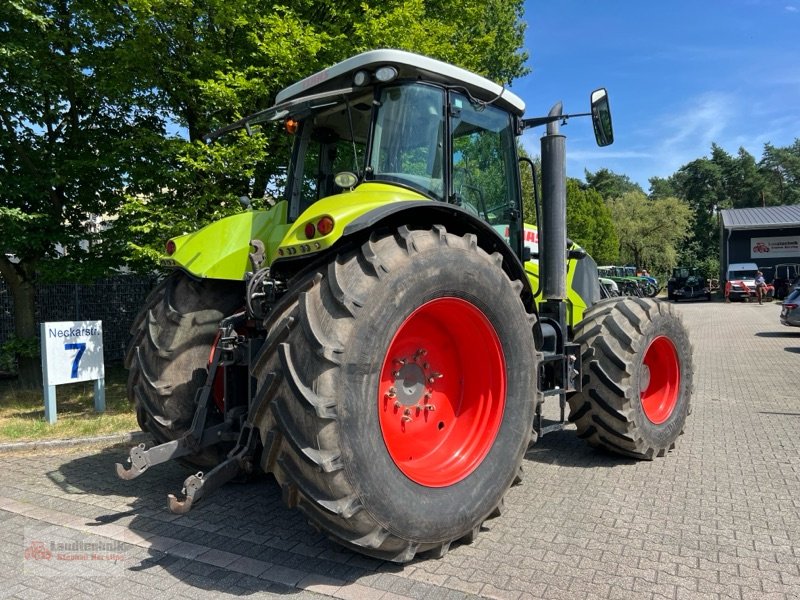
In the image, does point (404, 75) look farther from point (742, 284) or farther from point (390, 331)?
point (742, 284)

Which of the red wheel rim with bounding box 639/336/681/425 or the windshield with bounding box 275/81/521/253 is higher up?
the windshield with bounding box 275/81/521/253

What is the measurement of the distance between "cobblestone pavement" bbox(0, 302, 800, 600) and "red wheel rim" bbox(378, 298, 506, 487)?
0.53 metres

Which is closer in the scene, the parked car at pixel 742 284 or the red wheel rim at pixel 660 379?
the red wheel rim at pixel 660 379

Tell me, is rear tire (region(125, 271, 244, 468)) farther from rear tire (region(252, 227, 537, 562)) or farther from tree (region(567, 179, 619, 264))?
tree (region(567, 179, 619, 264))

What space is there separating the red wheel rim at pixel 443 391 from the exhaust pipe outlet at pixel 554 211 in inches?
52.0

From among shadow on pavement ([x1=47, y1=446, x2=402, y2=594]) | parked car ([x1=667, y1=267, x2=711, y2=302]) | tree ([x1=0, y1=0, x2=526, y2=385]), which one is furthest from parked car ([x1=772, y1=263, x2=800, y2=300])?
shadow on pavement ([x1=47, y1=446, x2=402, y2=594])

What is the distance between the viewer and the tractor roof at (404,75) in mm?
3617

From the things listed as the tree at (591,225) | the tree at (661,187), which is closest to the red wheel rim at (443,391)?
the tree at (591,225)

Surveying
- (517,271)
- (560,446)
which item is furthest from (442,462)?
(560,446)

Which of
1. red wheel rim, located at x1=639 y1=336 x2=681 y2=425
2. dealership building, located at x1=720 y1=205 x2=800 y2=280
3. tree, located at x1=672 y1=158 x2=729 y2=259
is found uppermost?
tree, located at x1=672 y1=158 x2=729 y2=259

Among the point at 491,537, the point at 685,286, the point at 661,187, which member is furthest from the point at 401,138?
the point at 661,187

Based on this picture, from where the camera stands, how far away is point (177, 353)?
12.8 ft

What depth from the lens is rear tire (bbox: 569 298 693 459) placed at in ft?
15.3

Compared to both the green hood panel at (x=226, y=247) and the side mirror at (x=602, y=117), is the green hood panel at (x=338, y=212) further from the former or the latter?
the side mirror at (x=602, y=117)
